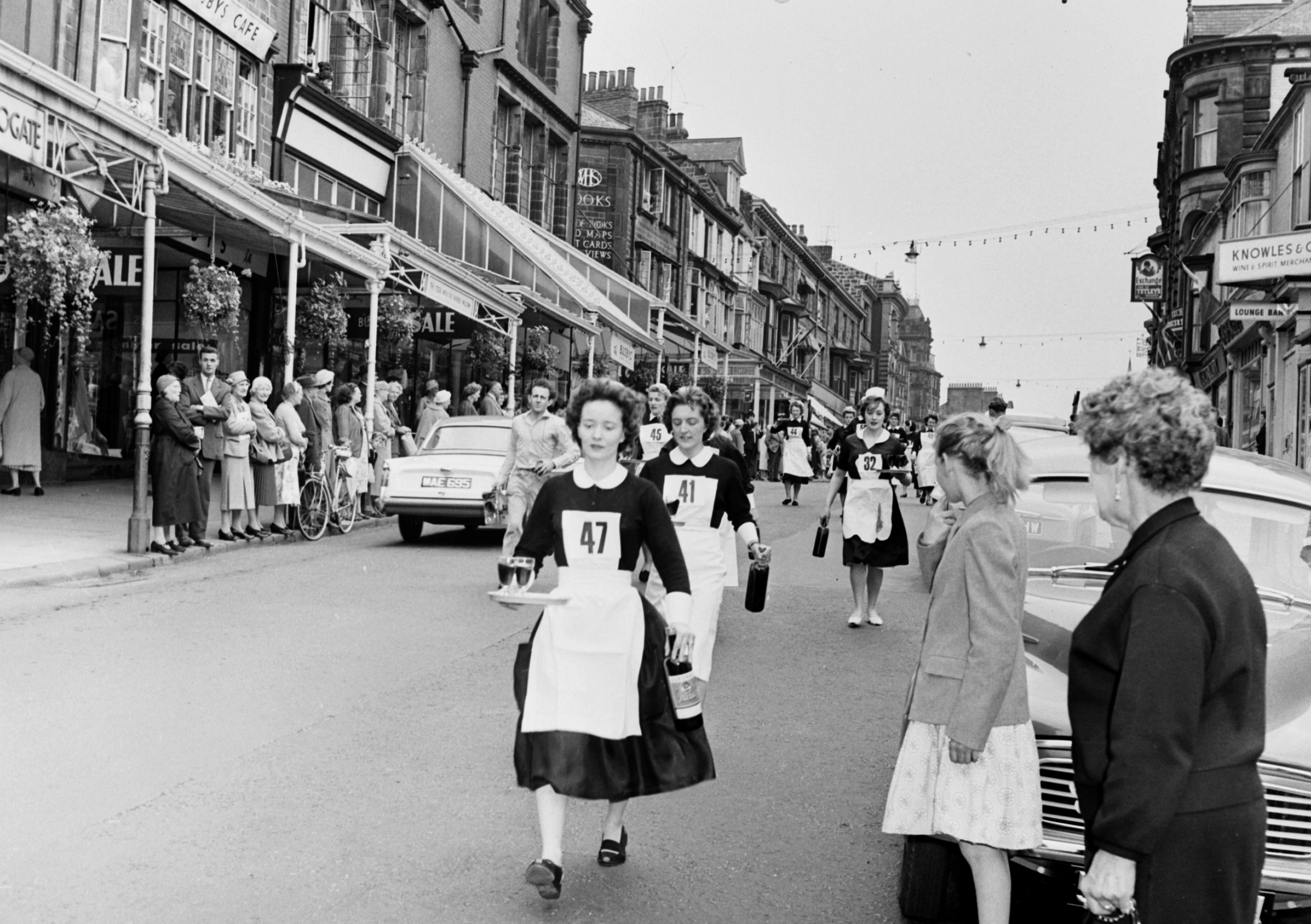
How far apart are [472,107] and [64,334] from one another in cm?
1419

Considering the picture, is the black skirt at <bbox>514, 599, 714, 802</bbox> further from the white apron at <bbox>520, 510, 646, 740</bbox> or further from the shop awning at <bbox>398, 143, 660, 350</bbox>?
the shop awning at <bbox>398, 143, 660, 350</bbox>

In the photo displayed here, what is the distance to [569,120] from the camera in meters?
37.2

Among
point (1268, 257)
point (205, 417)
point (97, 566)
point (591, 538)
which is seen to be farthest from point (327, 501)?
point (1268, 257)

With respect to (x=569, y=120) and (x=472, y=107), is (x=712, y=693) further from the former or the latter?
(x=569, y=120)

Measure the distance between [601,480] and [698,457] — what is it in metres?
2.51

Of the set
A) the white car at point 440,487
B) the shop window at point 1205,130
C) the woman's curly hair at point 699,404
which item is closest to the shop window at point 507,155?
the white car at point 440,487

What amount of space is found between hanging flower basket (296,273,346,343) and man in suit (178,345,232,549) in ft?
13.3

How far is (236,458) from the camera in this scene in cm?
1400

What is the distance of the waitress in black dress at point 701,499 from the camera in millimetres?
6477

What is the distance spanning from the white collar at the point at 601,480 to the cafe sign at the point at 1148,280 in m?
54.4

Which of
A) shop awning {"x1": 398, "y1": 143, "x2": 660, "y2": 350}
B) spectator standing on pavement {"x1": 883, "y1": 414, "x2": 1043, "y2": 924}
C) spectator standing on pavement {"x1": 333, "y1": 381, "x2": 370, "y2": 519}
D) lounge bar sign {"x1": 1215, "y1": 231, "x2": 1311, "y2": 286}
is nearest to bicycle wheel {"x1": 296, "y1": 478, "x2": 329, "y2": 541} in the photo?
spectator standing on pavement {"x1": 333, "y1": 381, "x2": 370, "y2": 519}

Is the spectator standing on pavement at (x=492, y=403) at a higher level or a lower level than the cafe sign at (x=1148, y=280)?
lower

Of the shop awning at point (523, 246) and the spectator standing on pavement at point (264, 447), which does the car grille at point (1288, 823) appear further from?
the shop awning at point (523, 246)

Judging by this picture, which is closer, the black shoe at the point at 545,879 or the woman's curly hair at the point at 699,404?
the black shoe at the point at 545,879
